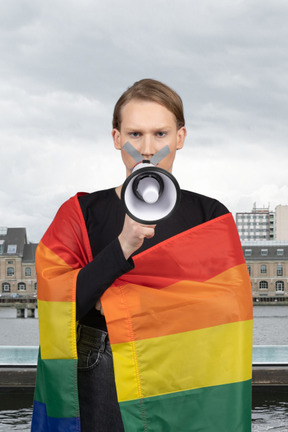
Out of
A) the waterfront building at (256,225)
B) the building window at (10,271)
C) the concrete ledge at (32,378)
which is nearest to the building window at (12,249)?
the building window at (10,271)

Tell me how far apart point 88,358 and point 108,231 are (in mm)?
416

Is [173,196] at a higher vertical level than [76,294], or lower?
higher

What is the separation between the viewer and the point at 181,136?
2.06m

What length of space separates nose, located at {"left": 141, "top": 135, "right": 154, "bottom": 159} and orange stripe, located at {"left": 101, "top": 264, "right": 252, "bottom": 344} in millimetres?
424

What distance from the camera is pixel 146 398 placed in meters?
1.81

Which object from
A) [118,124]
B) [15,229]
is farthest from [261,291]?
[118,124]

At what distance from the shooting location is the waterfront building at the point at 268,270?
85062 mm

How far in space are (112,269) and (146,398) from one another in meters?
0.41

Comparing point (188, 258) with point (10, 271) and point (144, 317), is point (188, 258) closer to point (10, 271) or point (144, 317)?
point (144, 317)

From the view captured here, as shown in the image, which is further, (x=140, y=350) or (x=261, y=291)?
(x=261, y=291)

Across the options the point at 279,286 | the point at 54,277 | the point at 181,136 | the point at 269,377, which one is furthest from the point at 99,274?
the point at 279,286

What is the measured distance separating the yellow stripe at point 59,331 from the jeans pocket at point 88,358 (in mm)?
68

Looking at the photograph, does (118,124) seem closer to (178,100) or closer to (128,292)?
(178,100)

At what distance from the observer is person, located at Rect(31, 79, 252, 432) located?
5.98ft
